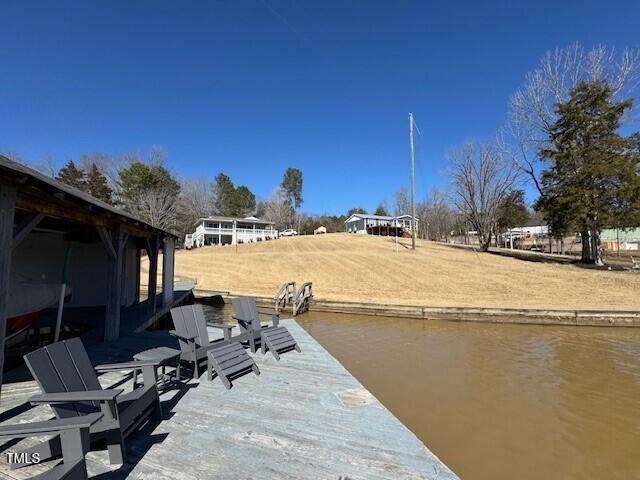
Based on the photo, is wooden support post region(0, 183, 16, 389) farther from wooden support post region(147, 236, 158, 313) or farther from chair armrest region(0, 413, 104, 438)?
wooden support post region(147, 236, 158, 313)

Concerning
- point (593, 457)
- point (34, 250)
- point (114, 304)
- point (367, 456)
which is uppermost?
point (34, 250)

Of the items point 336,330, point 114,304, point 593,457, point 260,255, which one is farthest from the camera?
point 260,255

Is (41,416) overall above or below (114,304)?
below

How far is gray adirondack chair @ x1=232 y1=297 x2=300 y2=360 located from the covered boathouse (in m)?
2.79

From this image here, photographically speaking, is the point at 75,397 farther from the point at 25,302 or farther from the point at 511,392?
the point at 511,392

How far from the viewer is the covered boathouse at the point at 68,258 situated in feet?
14.3

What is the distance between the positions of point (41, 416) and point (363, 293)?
16.5 meters

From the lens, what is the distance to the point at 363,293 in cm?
1956

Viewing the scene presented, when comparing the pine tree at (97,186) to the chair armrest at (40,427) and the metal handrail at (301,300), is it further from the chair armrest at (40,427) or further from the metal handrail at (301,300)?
the chair armrest at (40,427)

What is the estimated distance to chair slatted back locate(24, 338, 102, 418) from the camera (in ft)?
10.1

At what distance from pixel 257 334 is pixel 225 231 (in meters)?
48.5

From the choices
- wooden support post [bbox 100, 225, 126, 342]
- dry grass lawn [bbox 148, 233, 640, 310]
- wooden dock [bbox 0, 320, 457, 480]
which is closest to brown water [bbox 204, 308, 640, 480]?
wooden dock [bbox 0, 320, 457, 480]

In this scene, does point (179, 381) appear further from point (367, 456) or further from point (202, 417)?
point (367, 456)

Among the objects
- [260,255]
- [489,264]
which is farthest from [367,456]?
[260,255]
